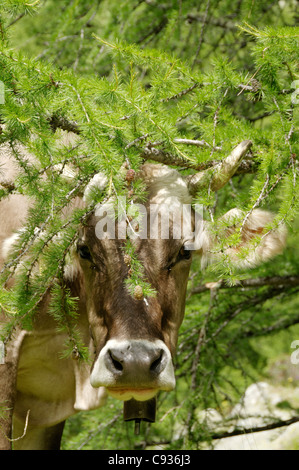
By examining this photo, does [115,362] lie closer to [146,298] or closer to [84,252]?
[146,298]

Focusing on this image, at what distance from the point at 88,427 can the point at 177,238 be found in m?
2.50

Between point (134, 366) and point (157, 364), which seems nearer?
point (134, 366)

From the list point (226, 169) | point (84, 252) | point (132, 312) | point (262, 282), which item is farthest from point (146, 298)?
point (262, 282)

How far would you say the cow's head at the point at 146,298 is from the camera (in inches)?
119

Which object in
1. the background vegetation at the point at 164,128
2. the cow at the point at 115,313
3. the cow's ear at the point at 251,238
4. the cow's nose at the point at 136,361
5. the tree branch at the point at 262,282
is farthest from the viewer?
the tree branch at the point at 262,282

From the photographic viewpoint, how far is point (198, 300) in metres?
5.07

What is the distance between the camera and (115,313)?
3.25 meters

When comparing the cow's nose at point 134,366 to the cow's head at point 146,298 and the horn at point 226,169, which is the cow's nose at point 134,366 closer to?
the cow's head at point 146,298

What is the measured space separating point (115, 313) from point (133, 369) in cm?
38

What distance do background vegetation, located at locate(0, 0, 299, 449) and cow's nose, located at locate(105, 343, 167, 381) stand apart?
17 centimetres

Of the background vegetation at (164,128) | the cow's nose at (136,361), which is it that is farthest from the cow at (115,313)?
the background vegetation at (164,128)

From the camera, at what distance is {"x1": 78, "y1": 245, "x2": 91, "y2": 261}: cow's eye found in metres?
3.65

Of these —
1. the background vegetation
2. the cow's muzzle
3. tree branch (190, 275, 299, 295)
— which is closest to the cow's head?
the cow's muzzle
